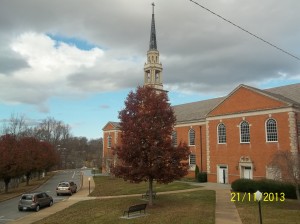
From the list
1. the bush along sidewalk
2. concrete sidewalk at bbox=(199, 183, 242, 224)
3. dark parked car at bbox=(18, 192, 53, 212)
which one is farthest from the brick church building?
dark parked car at bbox=(18, 192, 53, 212)

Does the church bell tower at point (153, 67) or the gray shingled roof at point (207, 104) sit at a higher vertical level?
the church bell tower at point (153, 67)

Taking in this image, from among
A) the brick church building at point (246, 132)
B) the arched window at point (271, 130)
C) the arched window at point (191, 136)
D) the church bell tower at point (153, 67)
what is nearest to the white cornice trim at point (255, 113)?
the brick church building at point (246, 132)

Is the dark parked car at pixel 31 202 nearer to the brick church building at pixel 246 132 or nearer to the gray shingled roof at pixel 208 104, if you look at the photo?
the brick church building at pixel 246 132

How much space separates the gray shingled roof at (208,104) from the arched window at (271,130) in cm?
263

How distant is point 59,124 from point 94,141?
164 feet

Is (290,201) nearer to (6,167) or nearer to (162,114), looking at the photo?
(162,114)

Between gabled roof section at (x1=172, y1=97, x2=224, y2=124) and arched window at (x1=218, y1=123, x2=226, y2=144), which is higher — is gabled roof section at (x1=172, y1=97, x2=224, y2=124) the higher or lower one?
the higher one

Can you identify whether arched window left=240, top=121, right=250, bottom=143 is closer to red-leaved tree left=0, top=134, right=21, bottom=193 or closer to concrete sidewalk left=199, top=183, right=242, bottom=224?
concrete sidewalk left=199, top=183, right=242, bottom=224

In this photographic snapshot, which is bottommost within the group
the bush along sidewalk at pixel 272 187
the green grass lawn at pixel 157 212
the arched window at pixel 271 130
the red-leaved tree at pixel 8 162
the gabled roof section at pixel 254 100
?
the green grass lawn at pixel 157 212

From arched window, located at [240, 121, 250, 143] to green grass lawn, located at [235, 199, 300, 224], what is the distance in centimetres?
1290

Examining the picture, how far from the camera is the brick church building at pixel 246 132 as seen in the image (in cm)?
3500

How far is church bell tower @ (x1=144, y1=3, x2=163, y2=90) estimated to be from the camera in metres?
60.0

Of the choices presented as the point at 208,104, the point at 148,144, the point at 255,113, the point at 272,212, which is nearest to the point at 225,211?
the point at 272,212

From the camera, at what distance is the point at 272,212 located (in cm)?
2103
